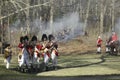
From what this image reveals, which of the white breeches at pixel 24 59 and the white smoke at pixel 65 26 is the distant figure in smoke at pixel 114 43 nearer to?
the white breeches at pixel 24 59

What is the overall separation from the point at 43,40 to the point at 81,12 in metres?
68.1

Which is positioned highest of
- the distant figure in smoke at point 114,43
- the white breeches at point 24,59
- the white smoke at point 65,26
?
the white smoke at point 65,26

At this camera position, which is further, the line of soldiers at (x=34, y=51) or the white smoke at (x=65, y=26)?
the white smoke at (x=65, y=26)

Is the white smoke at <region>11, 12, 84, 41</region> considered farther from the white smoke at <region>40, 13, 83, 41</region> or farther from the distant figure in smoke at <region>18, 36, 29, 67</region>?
the distant figure in smoke at <region>18, 36, 29, 67</region>

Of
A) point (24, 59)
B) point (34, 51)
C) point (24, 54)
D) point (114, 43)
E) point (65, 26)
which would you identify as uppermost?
point (65, 26)

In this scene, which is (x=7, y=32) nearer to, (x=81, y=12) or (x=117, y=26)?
(x=117, y=26)

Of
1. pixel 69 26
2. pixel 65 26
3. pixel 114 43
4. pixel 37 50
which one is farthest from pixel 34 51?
pixel 69 26

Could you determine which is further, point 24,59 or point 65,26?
point 65,26

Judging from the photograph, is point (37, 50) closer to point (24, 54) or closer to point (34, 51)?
point (34, 51)

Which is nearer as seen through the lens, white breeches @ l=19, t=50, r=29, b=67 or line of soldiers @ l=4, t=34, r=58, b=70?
white breeches @ l=19, t=50, r=29, b=67

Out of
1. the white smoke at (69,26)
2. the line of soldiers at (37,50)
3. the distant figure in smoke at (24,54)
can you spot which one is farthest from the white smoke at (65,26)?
the distant figure in smoke at (24,54)

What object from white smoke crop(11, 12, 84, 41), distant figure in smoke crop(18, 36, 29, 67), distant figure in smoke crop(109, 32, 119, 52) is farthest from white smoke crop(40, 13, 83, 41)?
distant figure in smoke crop(18, 36, 29, 67)

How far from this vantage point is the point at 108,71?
73.8ft

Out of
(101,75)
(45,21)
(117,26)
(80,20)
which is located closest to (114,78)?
(101,75)
